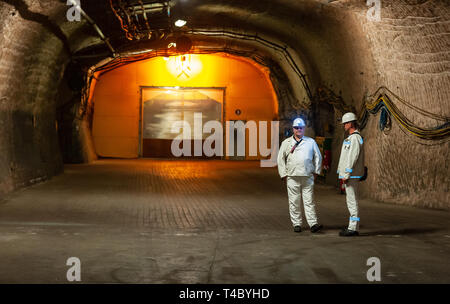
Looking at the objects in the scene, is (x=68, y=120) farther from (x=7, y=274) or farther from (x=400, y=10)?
(x=7, y=274)

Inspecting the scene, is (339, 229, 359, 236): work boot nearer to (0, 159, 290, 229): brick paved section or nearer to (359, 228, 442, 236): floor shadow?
(359, 228, 442, 236): floor shadow

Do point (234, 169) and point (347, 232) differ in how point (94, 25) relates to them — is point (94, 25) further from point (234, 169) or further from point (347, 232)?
point (347, 232)

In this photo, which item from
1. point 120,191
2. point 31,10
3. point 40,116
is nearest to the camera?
point 31,10

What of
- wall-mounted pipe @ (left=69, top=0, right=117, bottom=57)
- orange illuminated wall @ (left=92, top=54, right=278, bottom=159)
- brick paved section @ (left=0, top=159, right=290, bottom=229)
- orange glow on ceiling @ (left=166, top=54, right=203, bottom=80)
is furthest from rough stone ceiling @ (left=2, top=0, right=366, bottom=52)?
orange glow on ceiling @ (left=166, top=54, right=203, bottom=80)

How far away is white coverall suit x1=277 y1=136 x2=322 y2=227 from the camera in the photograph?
9203 mm

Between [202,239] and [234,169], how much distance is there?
15.1 m

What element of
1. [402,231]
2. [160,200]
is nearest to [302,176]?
[402,231]

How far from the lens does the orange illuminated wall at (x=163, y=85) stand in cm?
2955

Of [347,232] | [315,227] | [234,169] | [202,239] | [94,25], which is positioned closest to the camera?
[202,239]

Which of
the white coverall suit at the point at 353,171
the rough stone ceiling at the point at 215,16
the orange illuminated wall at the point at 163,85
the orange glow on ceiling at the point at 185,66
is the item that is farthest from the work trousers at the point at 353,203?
the orange glow on ceiling at the point at 185,66

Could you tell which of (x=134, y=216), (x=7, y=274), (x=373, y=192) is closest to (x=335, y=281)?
(x=7, y=274)

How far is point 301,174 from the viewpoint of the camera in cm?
917

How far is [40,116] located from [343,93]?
29.7 ft
